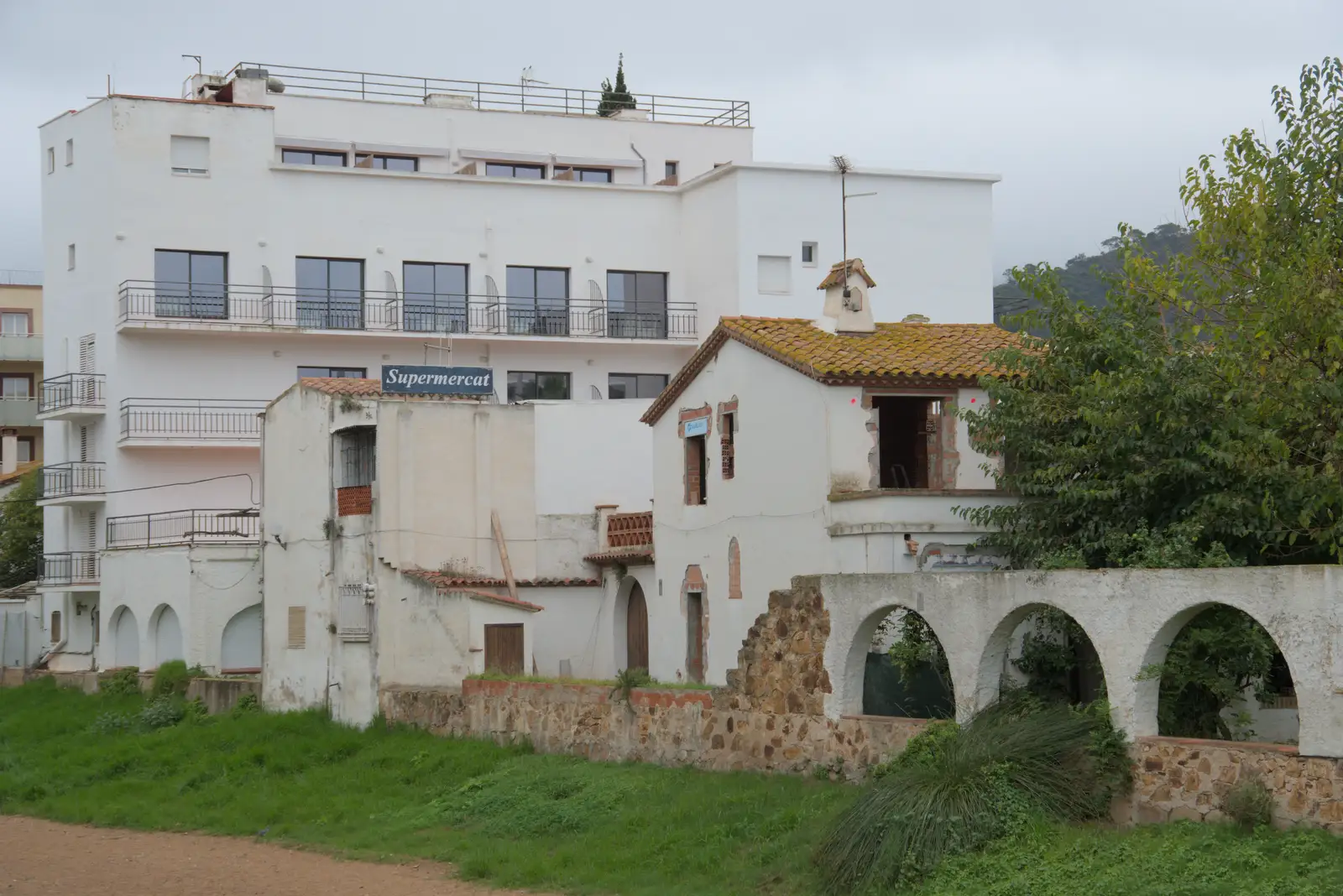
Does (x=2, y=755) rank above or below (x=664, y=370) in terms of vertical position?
below

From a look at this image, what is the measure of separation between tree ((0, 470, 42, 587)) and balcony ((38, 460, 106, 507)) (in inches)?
372

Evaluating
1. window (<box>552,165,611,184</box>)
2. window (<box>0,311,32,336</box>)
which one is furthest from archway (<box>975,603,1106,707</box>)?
window (<box>0,311,32,336</box>)

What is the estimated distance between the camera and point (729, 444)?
103ft

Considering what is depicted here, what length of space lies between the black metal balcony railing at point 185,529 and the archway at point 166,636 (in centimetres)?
170

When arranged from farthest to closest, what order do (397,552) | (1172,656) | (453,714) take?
(397,552)
(453,714)
(1172,656)

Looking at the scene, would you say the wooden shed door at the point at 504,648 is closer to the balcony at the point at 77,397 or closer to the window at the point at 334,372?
the window at the point at 334,372

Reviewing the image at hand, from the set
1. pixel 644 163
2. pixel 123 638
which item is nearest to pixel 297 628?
pixel 123 638

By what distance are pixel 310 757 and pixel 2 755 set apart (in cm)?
881

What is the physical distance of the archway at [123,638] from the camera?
45.2 m

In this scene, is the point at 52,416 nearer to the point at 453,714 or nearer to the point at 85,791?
the point at 85,791

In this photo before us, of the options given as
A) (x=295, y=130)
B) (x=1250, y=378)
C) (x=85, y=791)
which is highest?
(x=295, y=130)

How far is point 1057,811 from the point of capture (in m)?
18.2

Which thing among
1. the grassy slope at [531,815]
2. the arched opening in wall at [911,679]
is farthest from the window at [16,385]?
the arched opening in wall at [911,679]

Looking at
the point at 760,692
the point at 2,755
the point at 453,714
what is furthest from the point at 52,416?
the point at 760,692
